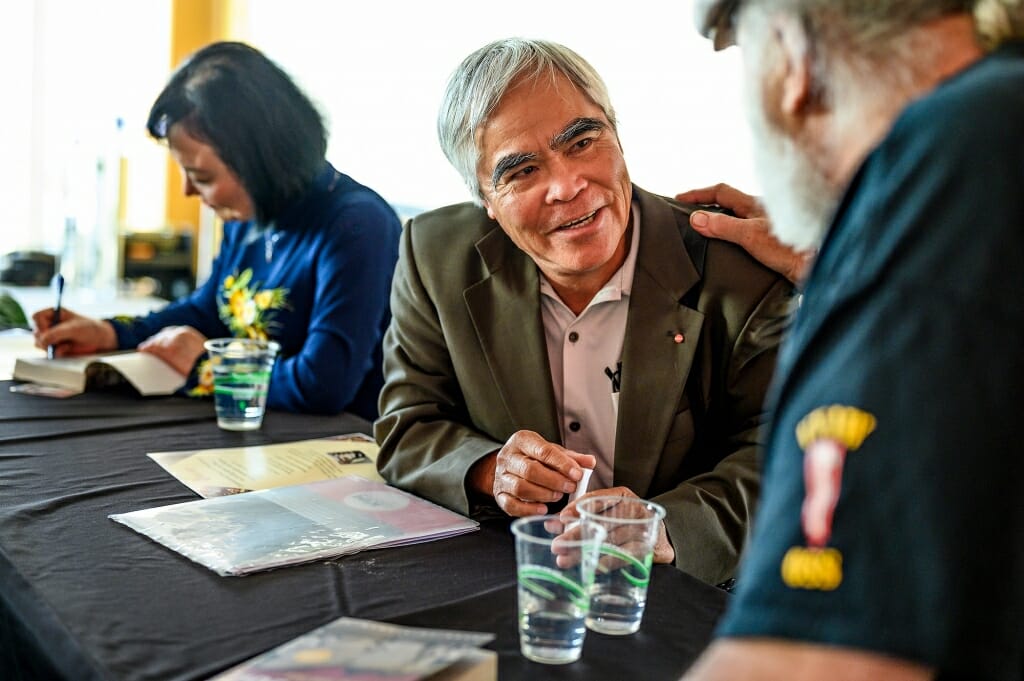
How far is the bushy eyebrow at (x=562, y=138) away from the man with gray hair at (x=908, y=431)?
3.17ft

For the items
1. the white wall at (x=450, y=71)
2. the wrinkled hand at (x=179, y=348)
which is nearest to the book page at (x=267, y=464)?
the wrinkled hand at (x=179, y=348)

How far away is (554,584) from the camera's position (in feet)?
3.10

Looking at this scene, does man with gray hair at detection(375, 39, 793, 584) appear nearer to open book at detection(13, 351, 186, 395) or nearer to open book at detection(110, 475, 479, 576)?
open book at detection(110, 475, 479, 576)

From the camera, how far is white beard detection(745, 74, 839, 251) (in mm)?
740

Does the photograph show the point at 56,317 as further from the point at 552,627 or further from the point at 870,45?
the point at 870,45

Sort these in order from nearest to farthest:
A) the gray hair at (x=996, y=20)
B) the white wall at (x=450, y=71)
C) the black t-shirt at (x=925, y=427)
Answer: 1. the black t-shirt at (x=925, y=427)
2. the gray hair at (x=996, y=20)
3. the white wall at (x=450, y=71)

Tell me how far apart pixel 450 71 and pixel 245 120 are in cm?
71

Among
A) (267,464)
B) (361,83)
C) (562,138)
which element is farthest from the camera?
(361,83)

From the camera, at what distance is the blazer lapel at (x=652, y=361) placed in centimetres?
156

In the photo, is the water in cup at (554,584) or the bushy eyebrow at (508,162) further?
the bushy eyebrow at (508,162)

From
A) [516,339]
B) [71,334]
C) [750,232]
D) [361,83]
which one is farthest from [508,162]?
[361,83]

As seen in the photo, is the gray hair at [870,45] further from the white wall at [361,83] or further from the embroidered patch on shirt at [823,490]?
the white wall at [361,83]

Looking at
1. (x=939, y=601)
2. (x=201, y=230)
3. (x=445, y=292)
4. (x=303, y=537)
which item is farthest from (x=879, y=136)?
(x=201, y=230)

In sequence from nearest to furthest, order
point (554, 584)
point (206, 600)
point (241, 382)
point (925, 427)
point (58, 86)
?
point (925, 427)
point (554, 584)
point (206, 600)
point (241, 382)
point (58, 86)
